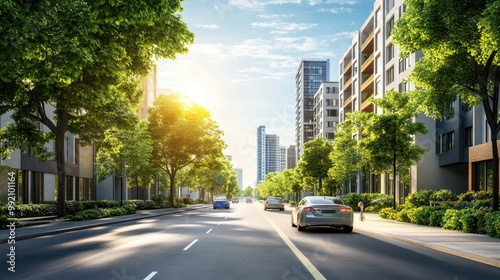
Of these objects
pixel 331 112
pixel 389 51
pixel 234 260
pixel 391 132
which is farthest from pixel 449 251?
pixel 331 112

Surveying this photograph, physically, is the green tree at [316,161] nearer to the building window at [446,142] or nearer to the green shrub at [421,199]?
the building window at [446,142]

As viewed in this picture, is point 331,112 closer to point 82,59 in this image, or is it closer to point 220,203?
point 220,203

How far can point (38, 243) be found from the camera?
598 inches

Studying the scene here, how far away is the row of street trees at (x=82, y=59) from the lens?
1223cm

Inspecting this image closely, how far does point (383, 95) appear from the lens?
176ft

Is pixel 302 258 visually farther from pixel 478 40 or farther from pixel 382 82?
pixel 382 82

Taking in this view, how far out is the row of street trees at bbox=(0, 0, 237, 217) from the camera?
12234mm

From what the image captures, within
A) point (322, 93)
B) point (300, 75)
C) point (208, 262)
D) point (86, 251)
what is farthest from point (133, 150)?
point (300, 75)

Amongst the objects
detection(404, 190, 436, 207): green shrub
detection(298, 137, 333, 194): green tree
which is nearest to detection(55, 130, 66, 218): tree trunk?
detection(404, 190, 436, 207): green shrub

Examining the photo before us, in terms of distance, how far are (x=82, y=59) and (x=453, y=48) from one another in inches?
505

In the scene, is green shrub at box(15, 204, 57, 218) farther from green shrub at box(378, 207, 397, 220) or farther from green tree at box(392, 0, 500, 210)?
green tree at box(392, 0, 500, 210)

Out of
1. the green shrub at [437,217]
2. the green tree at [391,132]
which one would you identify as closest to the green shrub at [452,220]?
the green shrub at [437,217]

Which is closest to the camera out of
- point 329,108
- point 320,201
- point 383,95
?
point 320,201

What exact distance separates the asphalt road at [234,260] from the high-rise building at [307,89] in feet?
449
